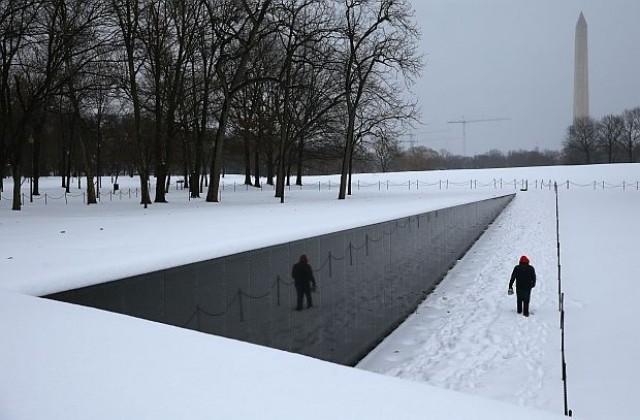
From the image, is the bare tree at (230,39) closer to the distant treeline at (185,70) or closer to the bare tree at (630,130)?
the distant treeline at (185,70)

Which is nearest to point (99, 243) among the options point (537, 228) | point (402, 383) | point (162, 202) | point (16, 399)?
point (16, 399)

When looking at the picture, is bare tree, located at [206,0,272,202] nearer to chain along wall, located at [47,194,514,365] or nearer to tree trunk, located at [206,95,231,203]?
tree trunk, located at [206,95,231,203]

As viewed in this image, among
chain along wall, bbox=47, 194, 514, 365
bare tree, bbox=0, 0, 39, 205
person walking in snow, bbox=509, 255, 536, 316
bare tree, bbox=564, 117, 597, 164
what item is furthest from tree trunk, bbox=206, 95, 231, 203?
bare tree, bbox=564, 117, 597, 164

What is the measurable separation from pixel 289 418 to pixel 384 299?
10.2 meters

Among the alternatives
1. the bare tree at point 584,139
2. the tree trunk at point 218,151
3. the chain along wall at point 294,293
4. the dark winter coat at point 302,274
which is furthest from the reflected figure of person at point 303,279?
the bare tree at point 584,139

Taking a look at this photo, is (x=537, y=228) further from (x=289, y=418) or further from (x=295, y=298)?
(x=289, y=418)

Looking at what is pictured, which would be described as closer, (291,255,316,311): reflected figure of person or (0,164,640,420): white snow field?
(0,164,640,420): white snow field

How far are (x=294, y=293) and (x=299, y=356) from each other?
5.34 metres

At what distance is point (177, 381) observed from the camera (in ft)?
11.3

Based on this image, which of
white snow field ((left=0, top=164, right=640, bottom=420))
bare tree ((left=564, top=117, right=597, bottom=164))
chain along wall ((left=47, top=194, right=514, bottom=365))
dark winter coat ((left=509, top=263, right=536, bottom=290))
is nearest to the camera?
white snow field ((left=0, top=164, right=640, bottom=420))

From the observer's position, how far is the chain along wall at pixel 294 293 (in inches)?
269

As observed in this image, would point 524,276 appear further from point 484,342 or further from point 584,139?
point 584,139

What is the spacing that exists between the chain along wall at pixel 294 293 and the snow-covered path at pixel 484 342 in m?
0.68

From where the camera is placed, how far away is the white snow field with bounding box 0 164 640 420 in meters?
3.15
